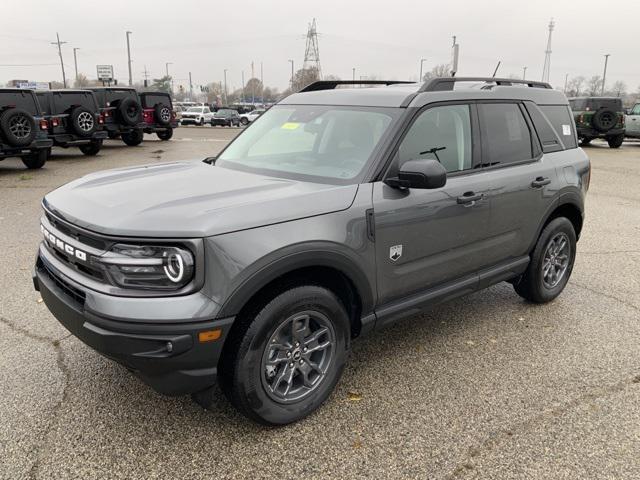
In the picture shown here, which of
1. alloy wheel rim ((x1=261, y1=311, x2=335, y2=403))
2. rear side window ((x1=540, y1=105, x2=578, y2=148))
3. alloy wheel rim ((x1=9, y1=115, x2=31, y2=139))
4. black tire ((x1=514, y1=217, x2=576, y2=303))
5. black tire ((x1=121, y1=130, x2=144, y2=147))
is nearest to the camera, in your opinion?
alloy wheel rim ((x1=261, y1=311, x2=335, y2=403))

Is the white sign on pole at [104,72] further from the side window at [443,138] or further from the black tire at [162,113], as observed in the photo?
the side window at [443,138]

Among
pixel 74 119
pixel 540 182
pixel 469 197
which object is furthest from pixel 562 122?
pixel 74 119

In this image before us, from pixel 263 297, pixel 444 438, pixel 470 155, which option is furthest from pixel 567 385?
pixel 263 297

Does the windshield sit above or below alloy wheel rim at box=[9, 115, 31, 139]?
above

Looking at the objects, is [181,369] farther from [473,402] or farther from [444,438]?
[473,402]

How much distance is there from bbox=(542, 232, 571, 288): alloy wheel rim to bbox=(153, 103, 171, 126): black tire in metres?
17.9

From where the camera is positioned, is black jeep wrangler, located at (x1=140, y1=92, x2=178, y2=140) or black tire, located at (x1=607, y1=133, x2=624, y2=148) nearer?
black jeep wrangler, located at (x1=140, y1=92, x2=178, y2=140)

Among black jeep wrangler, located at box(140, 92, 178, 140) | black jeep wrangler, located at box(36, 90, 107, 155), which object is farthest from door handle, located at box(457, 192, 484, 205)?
black jeep wrangler, located at box(140, 92, 178, 140)

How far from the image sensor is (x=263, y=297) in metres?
2.67

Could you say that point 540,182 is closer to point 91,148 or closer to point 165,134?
point 91,148

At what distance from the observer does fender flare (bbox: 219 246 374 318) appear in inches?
97.5

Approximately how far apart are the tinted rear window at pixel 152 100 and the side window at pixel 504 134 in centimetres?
1823

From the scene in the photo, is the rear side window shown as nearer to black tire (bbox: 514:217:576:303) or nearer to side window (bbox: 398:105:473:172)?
black tire (bbox: 514:217:576:303)

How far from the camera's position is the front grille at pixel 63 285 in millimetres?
2588
